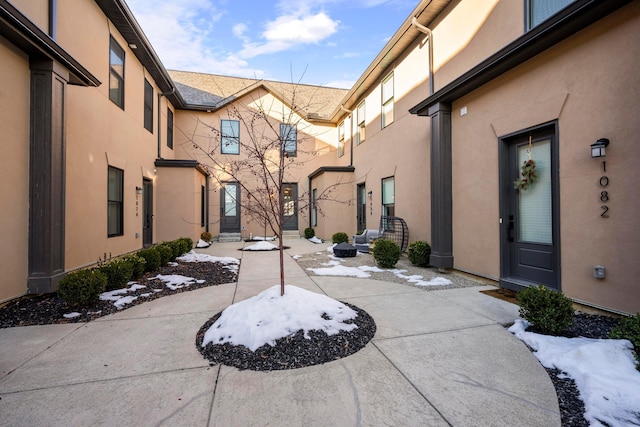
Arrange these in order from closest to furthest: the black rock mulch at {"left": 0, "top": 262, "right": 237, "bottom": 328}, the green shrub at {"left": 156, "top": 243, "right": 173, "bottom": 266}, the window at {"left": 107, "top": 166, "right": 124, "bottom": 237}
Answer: the black rock mulch at {"left": 0, "top": 262, "right": 237, "bottom": 328}
the green shrub at {"left": 156, "top": 243, "right": 173, "bottom": 266}
the window at {"left": 107, "top": 166, "right": 124, "bottom": 237}

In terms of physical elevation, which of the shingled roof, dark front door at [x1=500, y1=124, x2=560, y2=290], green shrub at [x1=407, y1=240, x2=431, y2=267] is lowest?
green shrub at [x1=407, y1=240, x2=431, y2=267]

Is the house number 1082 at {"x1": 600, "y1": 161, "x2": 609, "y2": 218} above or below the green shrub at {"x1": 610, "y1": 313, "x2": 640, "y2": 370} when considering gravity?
above

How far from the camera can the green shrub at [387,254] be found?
621 centimetres

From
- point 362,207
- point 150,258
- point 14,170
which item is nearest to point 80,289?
point 14,170

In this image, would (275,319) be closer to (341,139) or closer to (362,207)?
(362,207)

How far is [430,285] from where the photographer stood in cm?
487

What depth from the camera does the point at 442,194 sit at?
18.7ft

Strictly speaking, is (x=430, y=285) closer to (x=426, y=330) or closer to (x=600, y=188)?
(x=426, y=330)

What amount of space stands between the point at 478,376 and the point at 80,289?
452 centimetres

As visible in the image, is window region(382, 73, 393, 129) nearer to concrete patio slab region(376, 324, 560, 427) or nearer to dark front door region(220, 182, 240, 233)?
dark front door region(220, 182, 240, 233)

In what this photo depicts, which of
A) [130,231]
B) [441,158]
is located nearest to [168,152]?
[130,231]

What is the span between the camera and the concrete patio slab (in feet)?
5.87

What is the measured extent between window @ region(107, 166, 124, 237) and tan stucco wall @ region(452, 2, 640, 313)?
801cm

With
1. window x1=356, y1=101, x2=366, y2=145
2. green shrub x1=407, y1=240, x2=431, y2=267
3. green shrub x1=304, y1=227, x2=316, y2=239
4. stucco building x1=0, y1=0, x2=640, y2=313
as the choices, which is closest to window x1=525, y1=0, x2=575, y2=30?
stucco building x1=0, y1=0, x2=640, y2=313
